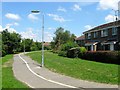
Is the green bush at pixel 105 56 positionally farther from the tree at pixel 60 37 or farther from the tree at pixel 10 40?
the tree at pixel 60 37

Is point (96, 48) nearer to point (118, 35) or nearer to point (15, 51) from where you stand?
point (118, 35)

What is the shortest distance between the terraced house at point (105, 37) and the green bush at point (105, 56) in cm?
533

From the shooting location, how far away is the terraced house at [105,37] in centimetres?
4420

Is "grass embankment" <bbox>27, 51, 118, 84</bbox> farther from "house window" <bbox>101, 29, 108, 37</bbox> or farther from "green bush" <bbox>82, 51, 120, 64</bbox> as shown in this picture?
"house window" <bbox>101, 29, 108, 37</bbox>

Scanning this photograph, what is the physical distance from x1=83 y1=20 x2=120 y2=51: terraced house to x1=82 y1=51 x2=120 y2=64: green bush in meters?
5.33

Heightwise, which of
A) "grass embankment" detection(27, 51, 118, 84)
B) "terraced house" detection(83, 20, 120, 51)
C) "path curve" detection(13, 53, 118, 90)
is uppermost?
"terraced house" detection(83, 20, 120, 51)

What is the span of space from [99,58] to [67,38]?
211 feet

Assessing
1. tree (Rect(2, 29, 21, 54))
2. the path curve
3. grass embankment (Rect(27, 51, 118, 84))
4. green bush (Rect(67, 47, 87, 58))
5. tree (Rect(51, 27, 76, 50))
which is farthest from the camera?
tree (Rect(51, 27, 76, 50))

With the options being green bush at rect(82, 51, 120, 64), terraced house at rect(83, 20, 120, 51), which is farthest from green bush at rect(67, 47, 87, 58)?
terraced house at rect(83, 20, 120, 51)

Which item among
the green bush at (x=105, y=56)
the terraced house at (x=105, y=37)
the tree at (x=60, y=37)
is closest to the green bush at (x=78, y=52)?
the green bush at (x=105, y=56)

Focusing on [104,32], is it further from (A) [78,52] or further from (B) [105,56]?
(B) [105,56]

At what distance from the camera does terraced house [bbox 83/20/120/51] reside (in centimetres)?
4420

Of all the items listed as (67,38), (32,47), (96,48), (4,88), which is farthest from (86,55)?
(32,47)

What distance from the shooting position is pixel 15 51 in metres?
97.8
